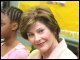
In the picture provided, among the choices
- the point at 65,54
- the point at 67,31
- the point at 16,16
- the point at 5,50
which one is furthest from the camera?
the point at 67,31

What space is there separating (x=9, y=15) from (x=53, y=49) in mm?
502

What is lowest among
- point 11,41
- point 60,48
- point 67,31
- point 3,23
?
point 67,31

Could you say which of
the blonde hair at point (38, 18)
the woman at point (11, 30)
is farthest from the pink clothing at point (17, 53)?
the blonde hair at point (38, 18)

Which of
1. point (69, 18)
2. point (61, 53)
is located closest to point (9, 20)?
point (61, 53)

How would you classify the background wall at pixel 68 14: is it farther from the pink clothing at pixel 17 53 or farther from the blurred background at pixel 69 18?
the pink clothing at pixel 17 53

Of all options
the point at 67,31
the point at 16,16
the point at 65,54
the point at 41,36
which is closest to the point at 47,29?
the point at 41,36

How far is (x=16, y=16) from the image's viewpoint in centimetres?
149

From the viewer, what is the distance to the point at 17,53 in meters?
1.50

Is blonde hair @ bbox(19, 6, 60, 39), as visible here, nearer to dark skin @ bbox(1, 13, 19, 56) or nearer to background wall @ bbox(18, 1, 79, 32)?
dark skin @ bbox(1, 13, 19, 56)

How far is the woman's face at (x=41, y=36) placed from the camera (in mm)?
1094

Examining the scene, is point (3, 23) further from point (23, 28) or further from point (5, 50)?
point (23, 28)

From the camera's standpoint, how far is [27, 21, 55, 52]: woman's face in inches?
43.1

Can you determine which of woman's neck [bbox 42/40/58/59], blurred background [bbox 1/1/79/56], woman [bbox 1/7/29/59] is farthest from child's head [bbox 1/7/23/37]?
blurred background [bbox 1/1/79/56]

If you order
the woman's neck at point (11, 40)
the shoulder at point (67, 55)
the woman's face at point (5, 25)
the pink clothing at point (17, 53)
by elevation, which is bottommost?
the pink clothing at point (17, 53)
